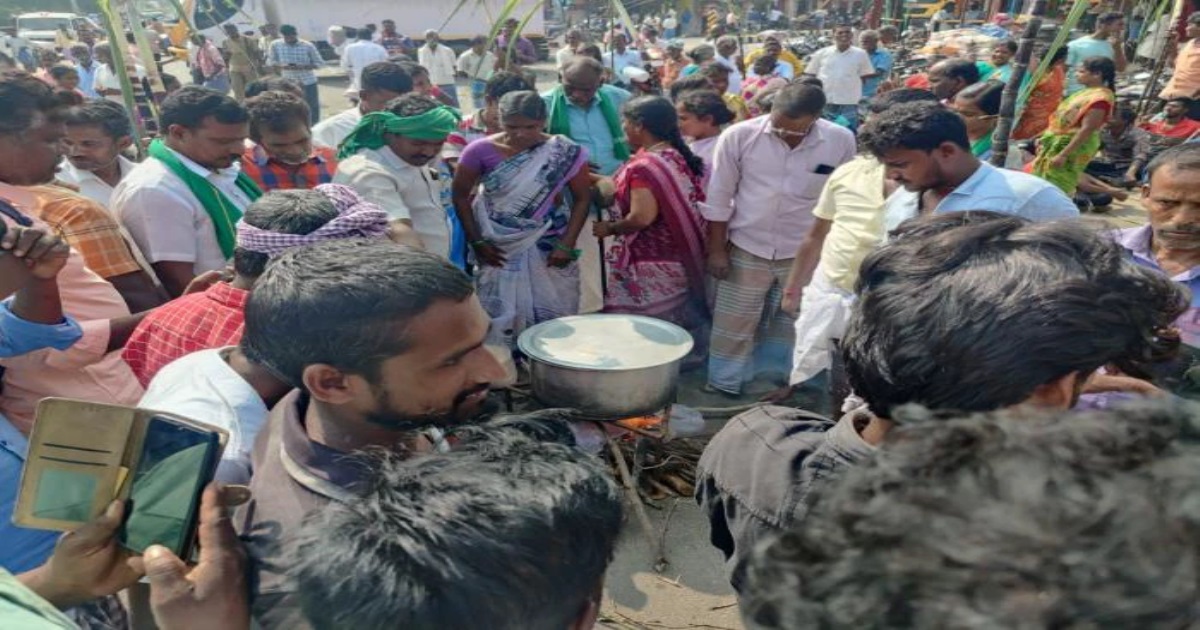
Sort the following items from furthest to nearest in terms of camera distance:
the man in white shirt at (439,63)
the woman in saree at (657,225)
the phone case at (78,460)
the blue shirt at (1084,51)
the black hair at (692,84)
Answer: the man in white shirt at (439,63) → the blue shirt at (1084,51) → the black hair at (692,84) → the woman in saree at (657,225) → the phone case at (78,460)

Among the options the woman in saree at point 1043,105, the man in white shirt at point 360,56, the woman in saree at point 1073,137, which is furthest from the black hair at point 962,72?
the man in white shirt at point 360,56

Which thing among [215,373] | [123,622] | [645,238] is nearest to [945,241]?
[215,373]

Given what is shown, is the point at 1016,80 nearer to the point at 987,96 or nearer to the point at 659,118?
the point at 987,96

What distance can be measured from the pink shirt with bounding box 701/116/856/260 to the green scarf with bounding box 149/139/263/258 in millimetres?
2263

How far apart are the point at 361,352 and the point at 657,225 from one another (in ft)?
9.36

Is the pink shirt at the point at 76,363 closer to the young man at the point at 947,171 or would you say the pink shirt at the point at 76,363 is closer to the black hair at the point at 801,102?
the young man at the point at 947,171

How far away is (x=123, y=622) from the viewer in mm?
1475

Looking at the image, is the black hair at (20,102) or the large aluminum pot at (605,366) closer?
the black hair at (20,102)

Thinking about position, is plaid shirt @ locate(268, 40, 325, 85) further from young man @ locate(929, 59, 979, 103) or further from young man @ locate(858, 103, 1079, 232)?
young man @ locate(858, 103, 1079, 232)

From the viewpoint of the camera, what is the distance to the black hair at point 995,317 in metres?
0.99

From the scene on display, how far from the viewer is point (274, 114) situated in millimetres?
3326

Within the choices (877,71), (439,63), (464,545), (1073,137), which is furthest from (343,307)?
(439,63)

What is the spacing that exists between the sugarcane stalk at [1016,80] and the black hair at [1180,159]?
110 centimetres

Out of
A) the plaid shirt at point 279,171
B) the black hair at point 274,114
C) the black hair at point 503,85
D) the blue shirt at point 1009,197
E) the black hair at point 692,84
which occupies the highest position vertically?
the black hair at point 274,114
